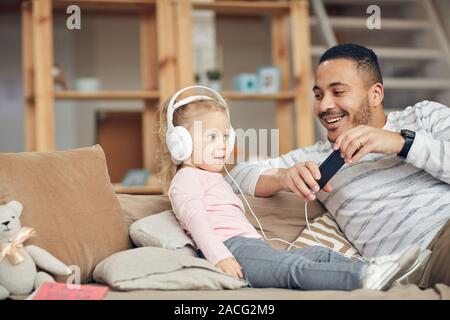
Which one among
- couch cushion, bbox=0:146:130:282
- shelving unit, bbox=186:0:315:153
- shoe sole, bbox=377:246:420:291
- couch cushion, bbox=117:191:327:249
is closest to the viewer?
shoe sole, bbox=377:246:420:291

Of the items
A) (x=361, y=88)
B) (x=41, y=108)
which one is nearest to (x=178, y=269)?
(x=361, y=88)

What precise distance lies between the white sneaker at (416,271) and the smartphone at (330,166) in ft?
0.93

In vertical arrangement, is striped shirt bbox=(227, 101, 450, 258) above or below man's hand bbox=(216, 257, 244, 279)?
above

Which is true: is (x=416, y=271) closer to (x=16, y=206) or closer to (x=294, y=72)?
(x=16, y=206)

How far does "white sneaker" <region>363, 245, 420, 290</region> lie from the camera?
1242 mm

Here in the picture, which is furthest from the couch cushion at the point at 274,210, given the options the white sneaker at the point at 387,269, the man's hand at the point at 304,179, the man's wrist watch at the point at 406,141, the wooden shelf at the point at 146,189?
the wooden shelf at the point at 146,189

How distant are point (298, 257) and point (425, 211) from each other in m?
0.42

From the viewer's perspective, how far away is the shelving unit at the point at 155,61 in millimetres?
3357

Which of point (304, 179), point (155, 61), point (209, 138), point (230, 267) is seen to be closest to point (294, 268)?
point (230, 267)

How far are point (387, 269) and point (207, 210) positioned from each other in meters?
0.49

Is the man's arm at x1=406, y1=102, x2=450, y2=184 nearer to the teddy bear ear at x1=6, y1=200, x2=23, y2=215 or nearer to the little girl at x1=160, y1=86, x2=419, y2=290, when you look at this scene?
the little girl at x1=160, y1=86, x2=419, y2=290

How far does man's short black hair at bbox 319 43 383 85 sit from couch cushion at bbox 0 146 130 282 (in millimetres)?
728

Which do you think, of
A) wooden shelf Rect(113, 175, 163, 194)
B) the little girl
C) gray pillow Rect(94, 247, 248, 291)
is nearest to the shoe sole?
the little girl

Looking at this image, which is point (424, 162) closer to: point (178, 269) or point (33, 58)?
point (178, 269)
